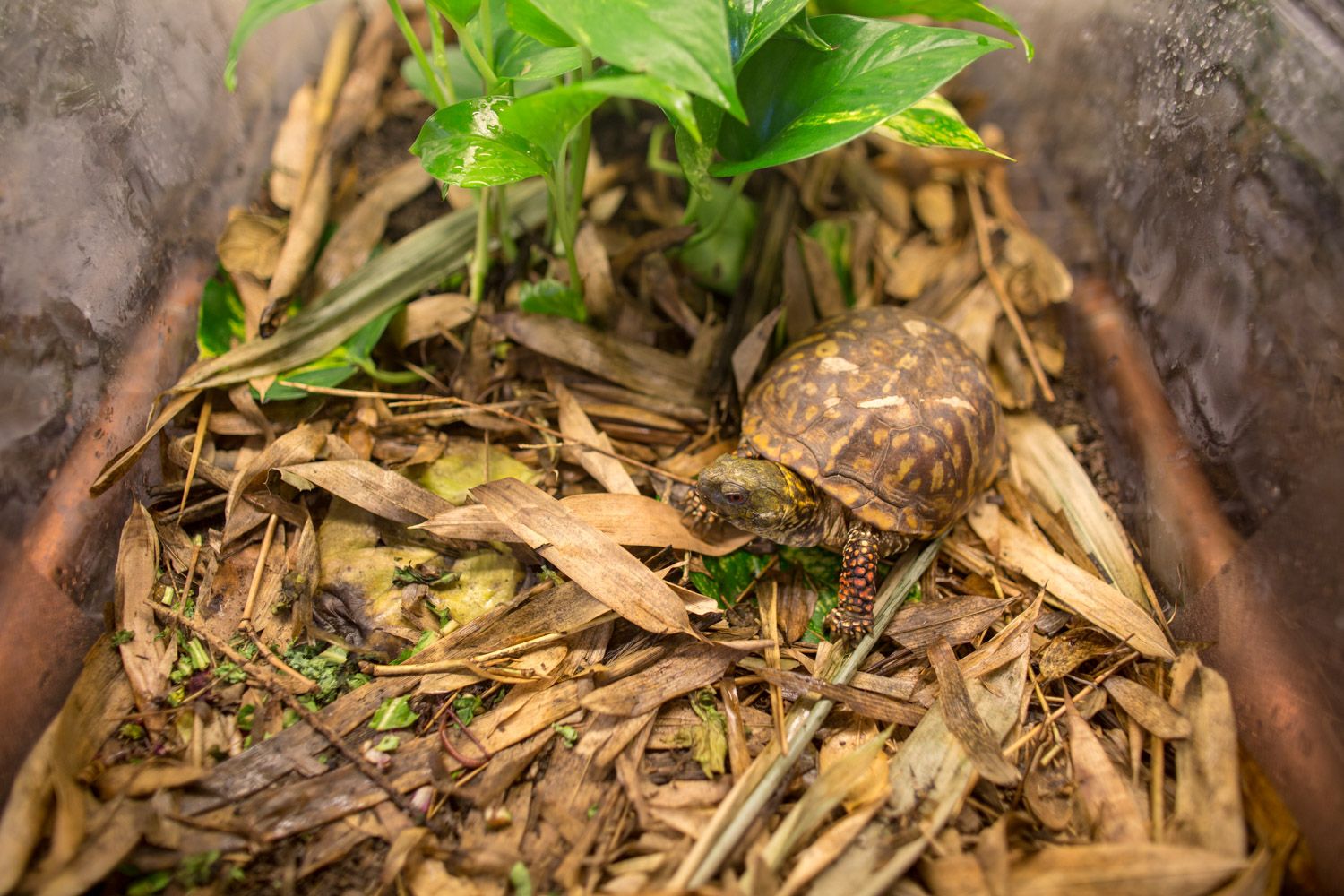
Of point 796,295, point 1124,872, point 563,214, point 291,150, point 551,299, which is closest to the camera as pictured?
point 1124,872

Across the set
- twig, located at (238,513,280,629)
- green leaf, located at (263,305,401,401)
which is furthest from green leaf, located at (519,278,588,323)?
twig, located at (238,513,280,629)

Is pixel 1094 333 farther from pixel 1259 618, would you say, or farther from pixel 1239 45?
pixel 1259 618

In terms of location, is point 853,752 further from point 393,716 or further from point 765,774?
point 393,716

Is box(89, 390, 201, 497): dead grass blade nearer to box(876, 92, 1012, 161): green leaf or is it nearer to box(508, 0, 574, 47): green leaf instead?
box(508, 0, 574, 47): green leaf

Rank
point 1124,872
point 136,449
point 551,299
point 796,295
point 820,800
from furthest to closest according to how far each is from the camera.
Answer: point 796,295
point 551,299
point 136,449
point 820,800
point 1124,872

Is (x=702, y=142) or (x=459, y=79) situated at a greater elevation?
(x=702, y=142)

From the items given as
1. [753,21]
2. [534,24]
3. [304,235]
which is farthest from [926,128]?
[304,235]

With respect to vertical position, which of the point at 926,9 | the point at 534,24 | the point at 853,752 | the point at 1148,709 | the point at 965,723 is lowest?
the point at 853,752

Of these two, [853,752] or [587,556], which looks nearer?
[853,752]
